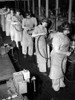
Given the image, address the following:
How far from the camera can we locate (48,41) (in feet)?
13.7

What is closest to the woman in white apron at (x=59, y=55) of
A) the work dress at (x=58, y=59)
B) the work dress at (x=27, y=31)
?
the work dress at (x=58, y=59)

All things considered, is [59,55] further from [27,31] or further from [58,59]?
[27,31]

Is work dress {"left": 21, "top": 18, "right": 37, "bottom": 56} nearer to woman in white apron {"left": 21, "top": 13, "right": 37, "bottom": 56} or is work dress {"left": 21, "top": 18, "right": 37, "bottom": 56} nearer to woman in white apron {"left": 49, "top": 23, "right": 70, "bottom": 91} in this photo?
woman in white apron {"left": 21, "top": 13, "right": 37, "bottom": 56}

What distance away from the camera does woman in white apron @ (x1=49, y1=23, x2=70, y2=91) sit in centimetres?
322

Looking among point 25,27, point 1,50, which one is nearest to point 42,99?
point 1,50

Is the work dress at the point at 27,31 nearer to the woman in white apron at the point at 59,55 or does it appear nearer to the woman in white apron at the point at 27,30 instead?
the woman in white apron at the point at 27,30

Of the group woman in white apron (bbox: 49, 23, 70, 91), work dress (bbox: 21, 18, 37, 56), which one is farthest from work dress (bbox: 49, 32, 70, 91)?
work dress (bbox: 21, 18, 37, 56)

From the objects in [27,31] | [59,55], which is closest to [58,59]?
[59,55]

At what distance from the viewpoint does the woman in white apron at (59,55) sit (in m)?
3.22

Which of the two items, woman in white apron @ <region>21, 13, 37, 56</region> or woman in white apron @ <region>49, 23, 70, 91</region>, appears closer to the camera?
woman in white apron @ <region>49, 23, 70, 91</region>

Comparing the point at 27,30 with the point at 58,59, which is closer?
the point at 58,59

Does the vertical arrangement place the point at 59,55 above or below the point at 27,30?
below

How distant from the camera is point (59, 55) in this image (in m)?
3.36

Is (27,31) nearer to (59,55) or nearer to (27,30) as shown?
(27,30)
